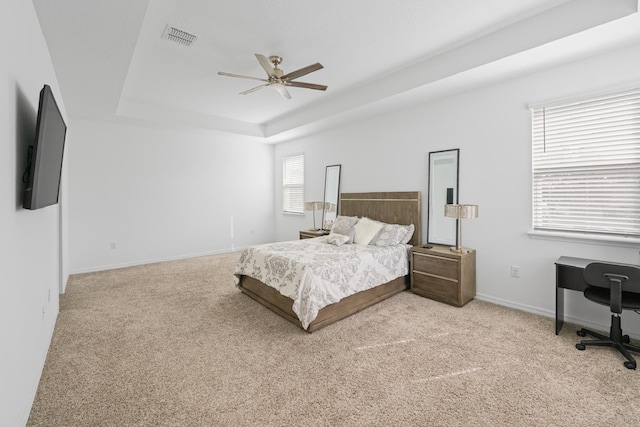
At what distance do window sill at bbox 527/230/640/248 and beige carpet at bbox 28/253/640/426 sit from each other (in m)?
0.87

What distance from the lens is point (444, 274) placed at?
11.8ft

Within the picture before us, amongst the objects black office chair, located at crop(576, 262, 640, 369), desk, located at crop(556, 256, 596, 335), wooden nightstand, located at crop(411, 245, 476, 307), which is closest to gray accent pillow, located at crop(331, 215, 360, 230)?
wooden nightstand, located at crop(411, 245, 476, 307)

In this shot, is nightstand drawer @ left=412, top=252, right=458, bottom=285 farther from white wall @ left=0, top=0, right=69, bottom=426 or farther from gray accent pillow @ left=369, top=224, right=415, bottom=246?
white wall @ left=0, top=0, right=69, bottom=426

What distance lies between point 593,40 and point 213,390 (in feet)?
13.9

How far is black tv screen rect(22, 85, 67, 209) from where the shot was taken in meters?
1.68

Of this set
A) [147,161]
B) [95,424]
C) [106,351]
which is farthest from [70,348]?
[147,161]

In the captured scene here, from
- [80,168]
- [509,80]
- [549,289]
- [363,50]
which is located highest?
[363,50]

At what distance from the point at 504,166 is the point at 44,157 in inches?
167

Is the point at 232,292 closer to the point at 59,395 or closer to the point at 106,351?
the point at 106,351

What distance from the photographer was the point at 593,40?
8.48 ft

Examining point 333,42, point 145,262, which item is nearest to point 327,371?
point 333,42

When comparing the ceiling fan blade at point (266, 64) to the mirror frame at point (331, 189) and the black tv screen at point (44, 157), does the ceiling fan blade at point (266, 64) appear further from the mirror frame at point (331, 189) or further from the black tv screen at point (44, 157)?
the mirror frame at point (331, 189)

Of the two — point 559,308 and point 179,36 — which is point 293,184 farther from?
point 559,308

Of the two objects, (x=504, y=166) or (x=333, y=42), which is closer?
(x=333, y=42)
